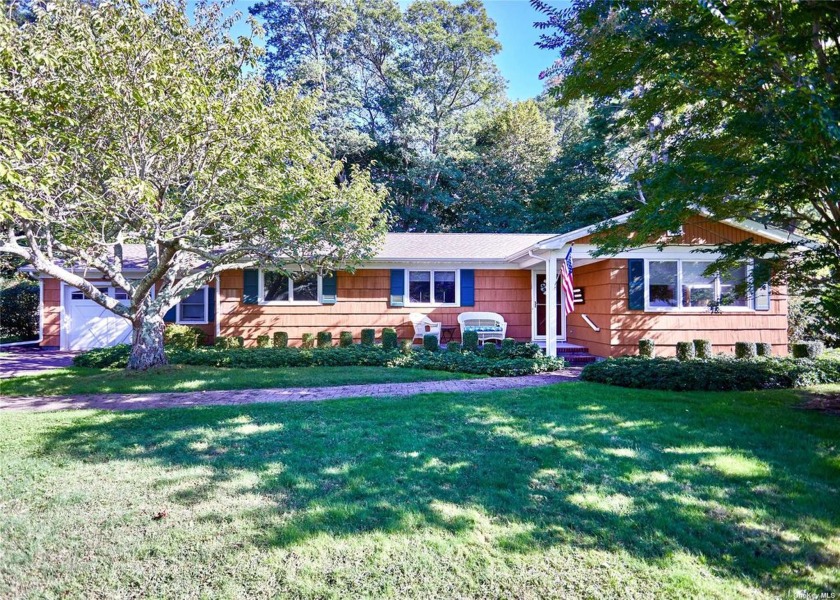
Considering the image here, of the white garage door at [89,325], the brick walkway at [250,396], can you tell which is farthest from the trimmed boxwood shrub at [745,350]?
the white garage door at [89,325]

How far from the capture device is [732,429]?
5117mm

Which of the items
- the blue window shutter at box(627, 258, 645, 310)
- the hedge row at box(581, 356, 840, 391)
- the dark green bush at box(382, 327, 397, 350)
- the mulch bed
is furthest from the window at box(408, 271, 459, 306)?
the mulch bed

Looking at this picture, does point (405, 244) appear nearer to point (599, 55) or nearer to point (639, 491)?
point (599, 55)

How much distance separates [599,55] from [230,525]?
6.58 m

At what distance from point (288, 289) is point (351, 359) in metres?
4.15

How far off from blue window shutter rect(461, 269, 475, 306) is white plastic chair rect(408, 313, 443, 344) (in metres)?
1.10

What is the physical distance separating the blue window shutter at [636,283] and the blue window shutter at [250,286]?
1008 centimetres

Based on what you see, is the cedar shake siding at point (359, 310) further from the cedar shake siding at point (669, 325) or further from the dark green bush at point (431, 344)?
the cedar shake siding at point (669, 325)

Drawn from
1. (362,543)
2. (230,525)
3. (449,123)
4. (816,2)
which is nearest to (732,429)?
(816,2)

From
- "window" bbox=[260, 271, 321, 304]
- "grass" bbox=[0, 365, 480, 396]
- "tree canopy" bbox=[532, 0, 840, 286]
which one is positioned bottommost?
"grass" bbox=[0, 365, 480, 396]

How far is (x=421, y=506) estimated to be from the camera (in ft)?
10.5

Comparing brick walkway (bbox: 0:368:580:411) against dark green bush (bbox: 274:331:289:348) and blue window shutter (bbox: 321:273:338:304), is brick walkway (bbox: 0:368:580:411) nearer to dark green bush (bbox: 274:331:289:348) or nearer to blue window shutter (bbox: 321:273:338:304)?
dark green bush (bbox: 274:331:289:348)

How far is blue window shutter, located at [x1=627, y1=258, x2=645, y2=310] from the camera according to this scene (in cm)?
1081

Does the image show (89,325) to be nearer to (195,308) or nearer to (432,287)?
(195,308)
